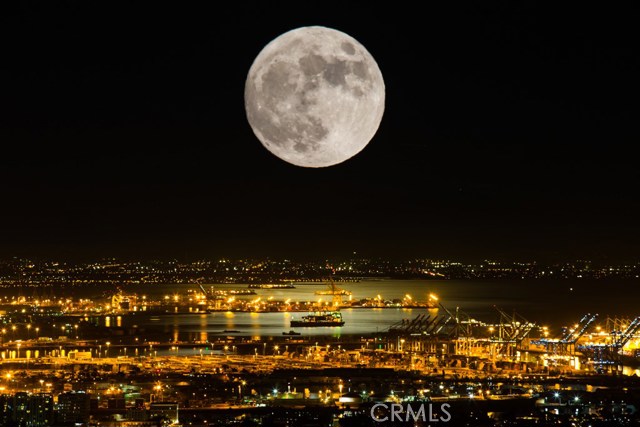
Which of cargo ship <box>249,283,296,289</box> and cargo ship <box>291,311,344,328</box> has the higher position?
cargo ship <box>249,283,296,289</box>

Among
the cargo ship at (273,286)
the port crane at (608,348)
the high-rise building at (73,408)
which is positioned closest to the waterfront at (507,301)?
the cargo ship at (273,286)

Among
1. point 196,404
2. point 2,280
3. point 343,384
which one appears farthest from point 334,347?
point 2,280

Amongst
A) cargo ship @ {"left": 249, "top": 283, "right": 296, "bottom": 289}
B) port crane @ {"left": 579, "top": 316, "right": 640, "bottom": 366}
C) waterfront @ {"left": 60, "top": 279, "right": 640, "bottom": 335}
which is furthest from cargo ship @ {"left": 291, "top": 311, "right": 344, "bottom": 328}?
cargo ship @ {"left": 249, "top": 283, "right": 296, "bottom": 289}

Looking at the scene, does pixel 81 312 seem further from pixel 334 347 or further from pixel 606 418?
pixel 606 418

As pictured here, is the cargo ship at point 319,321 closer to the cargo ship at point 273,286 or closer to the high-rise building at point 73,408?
the high-rise building at point 73,408

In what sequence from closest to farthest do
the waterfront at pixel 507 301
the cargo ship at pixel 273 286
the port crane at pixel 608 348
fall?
the port crane at pixel 608 348
the waterfront at pixel 507 301
the cargo ship at pixel 273 286

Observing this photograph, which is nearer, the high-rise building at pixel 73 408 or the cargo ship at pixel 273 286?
the high-rise building at pixel 73 408

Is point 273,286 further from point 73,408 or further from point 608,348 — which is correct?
point 73,408

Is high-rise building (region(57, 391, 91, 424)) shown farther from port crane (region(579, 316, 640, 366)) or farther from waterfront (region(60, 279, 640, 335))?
waterfront (region(60, 279, 640, 335))

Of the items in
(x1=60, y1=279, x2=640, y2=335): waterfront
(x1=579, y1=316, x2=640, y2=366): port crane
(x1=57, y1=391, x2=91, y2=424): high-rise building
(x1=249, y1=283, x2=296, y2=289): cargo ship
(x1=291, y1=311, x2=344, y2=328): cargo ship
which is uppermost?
(x1=249, y1=283, x2=296, y2=289): cargo ship
